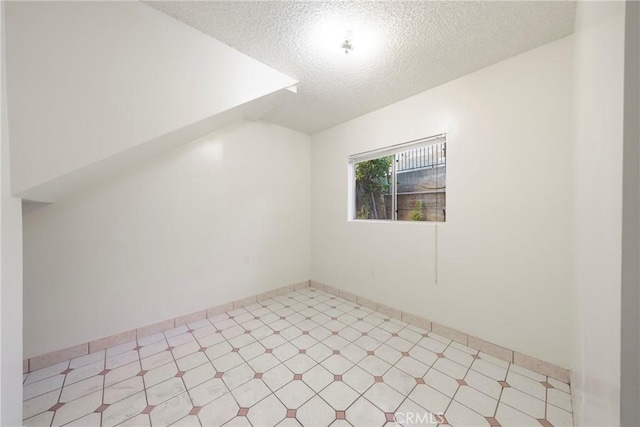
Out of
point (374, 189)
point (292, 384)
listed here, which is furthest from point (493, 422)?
point (374, 189)

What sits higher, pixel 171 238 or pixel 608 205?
pixel 608 205

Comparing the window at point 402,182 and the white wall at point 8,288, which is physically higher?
the window at point 402,182

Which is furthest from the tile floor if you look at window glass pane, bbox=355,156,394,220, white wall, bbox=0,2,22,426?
window glass pane, bbox=355,156,394,220

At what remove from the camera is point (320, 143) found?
361 centimetres

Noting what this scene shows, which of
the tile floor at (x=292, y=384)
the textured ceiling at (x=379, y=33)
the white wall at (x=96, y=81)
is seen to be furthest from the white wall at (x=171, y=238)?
the textured ceiling at (x=379, y=33)

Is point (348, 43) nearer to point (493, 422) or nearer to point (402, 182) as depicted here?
point (402, 182)

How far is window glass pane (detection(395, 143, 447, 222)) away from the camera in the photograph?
2.43 m

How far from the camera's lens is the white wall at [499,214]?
1.69m

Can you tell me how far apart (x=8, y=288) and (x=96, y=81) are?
1194mm

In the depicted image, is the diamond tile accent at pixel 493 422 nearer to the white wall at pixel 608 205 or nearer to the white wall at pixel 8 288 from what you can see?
the white wall at pixel 608 205

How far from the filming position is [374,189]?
315 cm

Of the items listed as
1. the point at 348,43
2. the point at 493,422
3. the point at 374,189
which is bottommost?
the point at 493,422

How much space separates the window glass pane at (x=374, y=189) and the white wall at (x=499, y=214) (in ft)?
0.97

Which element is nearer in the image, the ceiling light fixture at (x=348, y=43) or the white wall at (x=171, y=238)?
the ceiling light fixture at (x=348, y=43)
